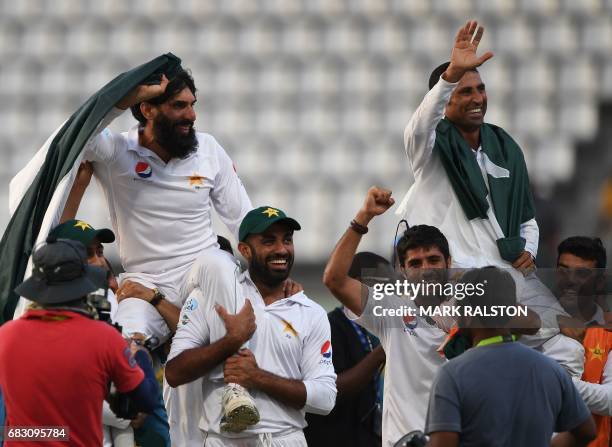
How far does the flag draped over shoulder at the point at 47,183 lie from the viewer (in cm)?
608

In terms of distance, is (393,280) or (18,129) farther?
(18,129)

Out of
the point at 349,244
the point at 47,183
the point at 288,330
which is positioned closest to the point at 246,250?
the point at 288,330

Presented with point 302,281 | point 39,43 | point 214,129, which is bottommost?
point 302,281

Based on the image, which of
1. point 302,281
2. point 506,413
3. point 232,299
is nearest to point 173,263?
point 232,299

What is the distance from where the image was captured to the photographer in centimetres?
498

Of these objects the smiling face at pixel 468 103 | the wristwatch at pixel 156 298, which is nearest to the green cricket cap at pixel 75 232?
the wristwatch at pixel 156 298

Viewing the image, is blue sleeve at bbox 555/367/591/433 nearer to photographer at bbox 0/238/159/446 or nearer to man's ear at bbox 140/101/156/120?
photographer at bbox 0/238/159/446

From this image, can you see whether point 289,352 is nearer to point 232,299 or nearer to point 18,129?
point 232,299

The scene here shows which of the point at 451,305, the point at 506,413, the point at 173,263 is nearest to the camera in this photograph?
the point at 506,413

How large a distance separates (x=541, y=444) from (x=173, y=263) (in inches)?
96.4

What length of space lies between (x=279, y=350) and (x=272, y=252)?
45 cm

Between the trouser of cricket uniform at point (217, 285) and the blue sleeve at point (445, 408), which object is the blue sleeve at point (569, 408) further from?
the trouser of cricket uniform at point (217, 285)

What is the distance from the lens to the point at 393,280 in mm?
6434

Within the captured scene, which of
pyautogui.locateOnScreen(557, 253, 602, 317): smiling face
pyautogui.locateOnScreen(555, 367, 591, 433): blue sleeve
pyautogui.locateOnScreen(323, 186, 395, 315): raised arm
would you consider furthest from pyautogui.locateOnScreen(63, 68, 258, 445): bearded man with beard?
pyautogui.locateOnScreen(555, 367, 591, 433): blue sleeve
